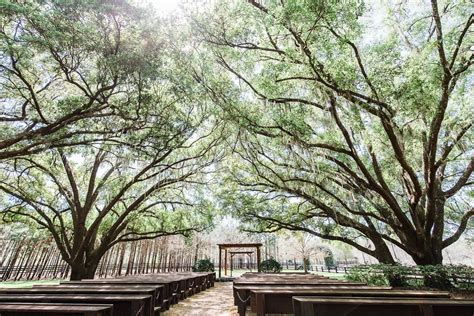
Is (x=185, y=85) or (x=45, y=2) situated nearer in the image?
(x=45, y=2)

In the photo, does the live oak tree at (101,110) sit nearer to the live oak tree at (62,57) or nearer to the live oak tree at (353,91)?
the live oak tree at (62,57)

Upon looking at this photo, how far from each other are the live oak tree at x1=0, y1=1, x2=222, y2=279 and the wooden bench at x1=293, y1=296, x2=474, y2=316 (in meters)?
6.14

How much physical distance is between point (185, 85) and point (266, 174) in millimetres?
5185

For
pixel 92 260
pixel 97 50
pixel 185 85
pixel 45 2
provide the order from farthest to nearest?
1. pixel 92 260
2. pixel 185 85
3. pixel 97 50
4. pixel 45 2

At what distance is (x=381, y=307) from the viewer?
266 cm

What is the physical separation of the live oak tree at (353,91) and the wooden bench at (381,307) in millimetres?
4975

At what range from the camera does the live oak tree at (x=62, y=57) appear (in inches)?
204

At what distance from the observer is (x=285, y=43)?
6996 mm

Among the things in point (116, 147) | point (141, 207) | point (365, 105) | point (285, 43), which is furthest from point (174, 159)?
point (365, 105)

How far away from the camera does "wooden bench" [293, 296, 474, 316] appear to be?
8.26ft

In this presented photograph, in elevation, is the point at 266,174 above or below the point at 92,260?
above

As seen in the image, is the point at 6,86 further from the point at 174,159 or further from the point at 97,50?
the point at 174,159

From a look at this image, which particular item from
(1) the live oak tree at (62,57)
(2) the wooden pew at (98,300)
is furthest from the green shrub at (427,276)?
(1) the live oak tree at (62,57)

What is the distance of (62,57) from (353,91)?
7461mm
